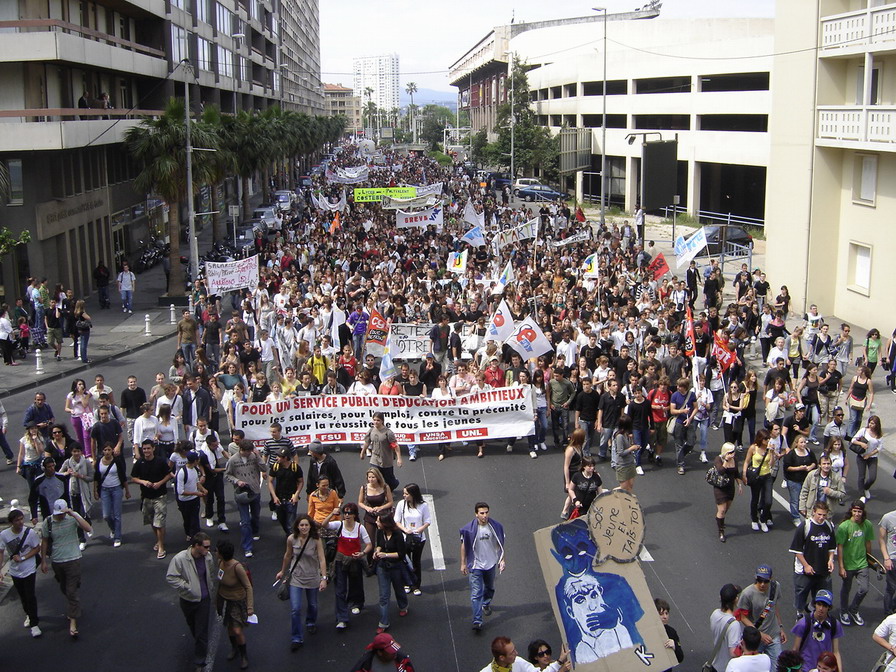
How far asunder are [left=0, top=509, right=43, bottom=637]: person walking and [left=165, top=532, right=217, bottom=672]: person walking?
1.80 meters

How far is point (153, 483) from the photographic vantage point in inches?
464

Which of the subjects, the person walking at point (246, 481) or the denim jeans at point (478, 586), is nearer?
the denim jeans at point (478, 586)

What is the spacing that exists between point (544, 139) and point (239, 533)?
2406 inches

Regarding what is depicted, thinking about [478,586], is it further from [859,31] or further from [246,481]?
[859,31]

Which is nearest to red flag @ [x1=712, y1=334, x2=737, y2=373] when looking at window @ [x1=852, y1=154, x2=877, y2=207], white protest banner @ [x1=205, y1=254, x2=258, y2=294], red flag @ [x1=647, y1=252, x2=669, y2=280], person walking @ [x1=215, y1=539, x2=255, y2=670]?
red flag @ [x1=647, y1=252, x2=669, y2=280]

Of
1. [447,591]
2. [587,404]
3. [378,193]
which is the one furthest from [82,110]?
[447,591]

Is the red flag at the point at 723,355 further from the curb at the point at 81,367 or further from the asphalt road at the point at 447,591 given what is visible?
the curb at the point at 81,367

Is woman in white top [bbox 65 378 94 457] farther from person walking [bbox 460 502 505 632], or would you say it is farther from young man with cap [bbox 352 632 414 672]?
young man with cap [bbox 352 632 414 672]

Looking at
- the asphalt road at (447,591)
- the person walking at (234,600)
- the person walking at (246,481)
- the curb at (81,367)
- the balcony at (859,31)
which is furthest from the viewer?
the balcony at (859,31)

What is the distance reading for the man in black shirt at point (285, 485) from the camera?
1189cm

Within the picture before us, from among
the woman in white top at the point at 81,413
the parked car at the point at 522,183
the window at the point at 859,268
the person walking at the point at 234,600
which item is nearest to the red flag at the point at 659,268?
the window at the point at 859,268

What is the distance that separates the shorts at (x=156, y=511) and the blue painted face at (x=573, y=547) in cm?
555

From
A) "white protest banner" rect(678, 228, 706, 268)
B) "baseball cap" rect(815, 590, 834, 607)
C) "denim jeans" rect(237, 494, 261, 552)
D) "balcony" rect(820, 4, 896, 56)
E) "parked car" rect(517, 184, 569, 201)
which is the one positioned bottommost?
"denim jeans" rect(237, 494, 261, 552)

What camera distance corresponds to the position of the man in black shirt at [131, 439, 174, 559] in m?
11.8
